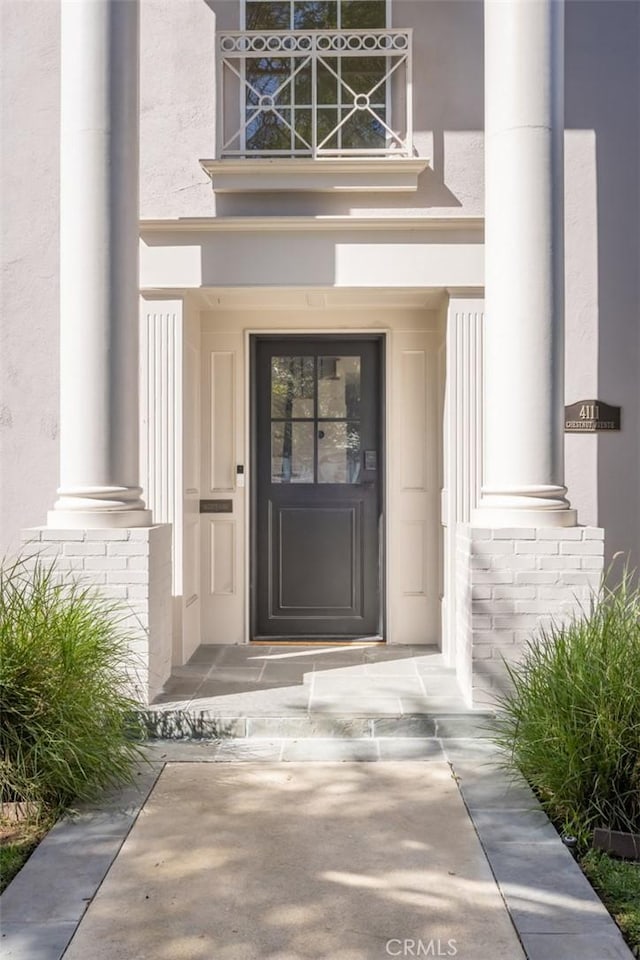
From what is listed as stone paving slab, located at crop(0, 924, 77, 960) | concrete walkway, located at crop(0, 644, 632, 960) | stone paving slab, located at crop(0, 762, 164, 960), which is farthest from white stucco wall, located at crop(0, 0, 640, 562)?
stone paving slab, located at crop(0, 924, 77, 960)

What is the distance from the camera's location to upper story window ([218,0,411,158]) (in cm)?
498

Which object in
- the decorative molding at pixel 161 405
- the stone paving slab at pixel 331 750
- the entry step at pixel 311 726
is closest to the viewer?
the stone paving slab at pixel 331 750

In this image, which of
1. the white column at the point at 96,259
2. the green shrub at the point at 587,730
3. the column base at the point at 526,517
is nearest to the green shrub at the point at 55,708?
the white column at the point at 96,259

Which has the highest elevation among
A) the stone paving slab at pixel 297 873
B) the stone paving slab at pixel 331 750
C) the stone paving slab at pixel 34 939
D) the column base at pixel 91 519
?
the column base at pixel 91 519

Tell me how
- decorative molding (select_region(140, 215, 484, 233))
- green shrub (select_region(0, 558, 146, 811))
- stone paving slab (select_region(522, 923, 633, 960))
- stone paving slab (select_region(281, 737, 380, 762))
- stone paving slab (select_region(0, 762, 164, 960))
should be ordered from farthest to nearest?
decorative molding (select_region(140, 215, 484, 233)) → stone paving slab (select_region(281, 737, 380, 762)) → green shrub (select_region(0, 558, 146, 811)) → stone paving slab (select_region(0, 762, 164, 960)) → stone paving slab (select_region(522, 923, 633, 960))

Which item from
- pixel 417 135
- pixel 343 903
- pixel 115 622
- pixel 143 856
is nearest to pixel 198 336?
pixel 417 135

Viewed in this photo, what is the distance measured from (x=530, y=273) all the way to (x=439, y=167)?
1.33 metres

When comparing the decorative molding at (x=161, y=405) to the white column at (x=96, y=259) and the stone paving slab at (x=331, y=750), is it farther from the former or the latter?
the stone paving slab at (x=331, y=750)

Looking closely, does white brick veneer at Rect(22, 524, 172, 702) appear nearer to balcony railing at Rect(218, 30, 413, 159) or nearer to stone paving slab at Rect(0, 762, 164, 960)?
stone paving slab at Rect(0, 762, 164, 960)

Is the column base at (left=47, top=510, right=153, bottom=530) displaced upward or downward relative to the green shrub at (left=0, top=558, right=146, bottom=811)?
upward

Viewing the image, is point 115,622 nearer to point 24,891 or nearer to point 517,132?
point 24,891

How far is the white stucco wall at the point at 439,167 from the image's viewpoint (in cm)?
496

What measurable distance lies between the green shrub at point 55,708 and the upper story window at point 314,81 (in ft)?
10.8

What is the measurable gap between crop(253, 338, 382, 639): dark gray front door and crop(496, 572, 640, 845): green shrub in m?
2.56
